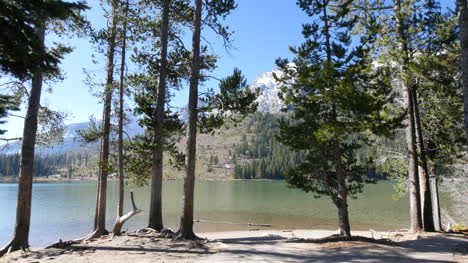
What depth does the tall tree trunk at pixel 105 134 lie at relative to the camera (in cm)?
1306

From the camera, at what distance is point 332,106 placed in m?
9.91

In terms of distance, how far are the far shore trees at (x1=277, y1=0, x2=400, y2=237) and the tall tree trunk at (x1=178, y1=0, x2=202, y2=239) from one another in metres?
2.97

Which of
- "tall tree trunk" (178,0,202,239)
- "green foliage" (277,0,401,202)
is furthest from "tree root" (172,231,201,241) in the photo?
"green foliage" (277,0,401,202)

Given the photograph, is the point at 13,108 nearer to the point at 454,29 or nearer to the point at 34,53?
the point at 34,53

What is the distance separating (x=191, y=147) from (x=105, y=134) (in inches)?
214

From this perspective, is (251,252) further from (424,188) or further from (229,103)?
(424,188)

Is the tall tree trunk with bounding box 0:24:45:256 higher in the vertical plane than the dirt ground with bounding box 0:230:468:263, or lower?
higher

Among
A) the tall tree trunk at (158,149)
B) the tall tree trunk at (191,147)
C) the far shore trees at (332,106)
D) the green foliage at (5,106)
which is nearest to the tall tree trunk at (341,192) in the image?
the far shore trees at (332,106)

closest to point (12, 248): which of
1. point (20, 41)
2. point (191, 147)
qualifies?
point (191, 147)

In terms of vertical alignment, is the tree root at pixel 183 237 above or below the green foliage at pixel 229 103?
below

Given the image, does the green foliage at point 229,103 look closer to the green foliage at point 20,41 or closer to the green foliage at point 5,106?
the green foliage at point 20,41

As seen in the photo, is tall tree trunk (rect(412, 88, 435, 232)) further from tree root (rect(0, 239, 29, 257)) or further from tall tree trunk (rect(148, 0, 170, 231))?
tree root (rect(0, 239, 29, 257))

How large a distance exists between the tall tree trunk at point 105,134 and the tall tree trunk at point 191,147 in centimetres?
433

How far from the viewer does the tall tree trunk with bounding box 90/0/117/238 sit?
13062mm
